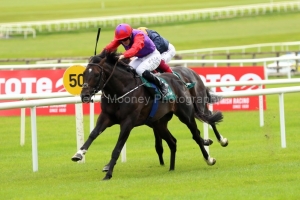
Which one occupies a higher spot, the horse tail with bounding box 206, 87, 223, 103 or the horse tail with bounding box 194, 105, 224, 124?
the horse tail with bounding box 206, 87, 223, 103

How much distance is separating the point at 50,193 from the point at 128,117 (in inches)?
62.1

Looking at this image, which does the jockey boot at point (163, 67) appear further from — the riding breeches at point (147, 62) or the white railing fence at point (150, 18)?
the white railing fence at point (150, 18)

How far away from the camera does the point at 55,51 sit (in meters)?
43.9

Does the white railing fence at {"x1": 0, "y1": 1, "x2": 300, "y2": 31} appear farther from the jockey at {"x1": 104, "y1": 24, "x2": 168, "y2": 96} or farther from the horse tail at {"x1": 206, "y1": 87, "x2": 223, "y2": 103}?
the jockey at {"x1": 104, "y1": 24, "x2": 168, "y2": 96}

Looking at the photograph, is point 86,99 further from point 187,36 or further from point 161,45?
point 187,36

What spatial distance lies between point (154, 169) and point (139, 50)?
1.48 m

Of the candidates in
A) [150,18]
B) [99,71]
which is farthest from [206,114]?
[150,18]

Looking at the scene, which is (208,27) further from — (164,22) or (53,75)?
(53,75)

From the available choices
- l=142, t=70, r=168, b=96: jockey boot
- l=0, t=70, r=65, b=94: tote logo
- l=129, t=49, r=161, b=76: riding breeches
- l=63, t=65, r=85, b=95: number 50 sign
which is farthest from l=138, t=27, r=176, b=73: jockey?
l=0, t=70, r=65, b=94: tote logo

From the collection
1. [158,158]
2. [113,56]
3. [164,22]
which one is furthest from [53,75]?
[164,22]

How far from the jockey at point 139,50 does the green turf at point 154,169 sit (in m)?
1.12

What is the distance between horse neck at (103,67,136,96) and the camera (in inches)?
344

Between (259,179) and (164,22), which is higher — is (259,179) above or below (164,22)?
below

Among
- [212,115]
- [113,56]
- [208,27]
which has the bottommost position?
[212,115]
